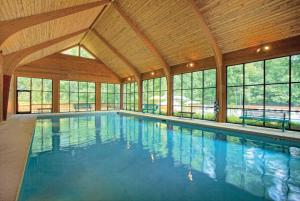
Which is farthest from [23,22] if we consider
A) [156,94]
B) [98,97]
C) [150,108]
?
[98,97]

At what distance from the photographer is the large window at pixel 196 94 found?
1073 cm

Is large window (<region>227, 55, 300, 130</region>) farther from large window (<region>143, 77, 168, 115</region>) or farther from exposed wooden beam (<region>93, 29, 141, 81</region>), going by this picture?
exposed wooden beam (<region>93, 29, 141, 81</region>)

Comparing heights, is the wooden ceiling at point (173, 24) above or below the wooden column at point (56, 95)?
above

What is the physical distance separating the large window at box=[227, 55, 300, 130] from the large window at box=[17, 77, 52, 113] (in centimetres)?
1395

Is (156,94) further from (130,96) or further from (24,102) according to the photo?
(24,102)

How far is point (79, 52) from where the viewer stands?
1691cm

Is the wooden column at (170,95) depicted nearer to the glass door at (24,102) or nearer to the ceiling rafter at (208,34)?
the ceiling rafter at (208,34)

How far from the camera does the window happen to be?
1639cm

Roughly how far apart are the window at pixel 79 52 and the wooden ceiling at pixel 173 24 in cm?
458

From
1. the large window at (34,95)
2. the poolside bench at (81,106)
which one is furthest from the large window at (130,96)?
the large window at (34,95)

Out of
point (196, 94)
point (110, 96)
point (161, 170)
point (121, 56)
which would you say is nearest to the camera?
point (161, 170)

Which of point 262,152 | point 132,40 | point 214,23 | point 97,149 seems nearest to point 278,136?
point 262,152

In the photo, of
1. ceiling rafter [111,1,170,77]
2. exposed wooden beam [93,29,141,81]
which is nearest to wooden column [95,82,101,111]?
exposed wooden beam [93,29,141,81]

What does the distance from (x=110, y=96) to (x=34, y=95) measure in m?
6.71
